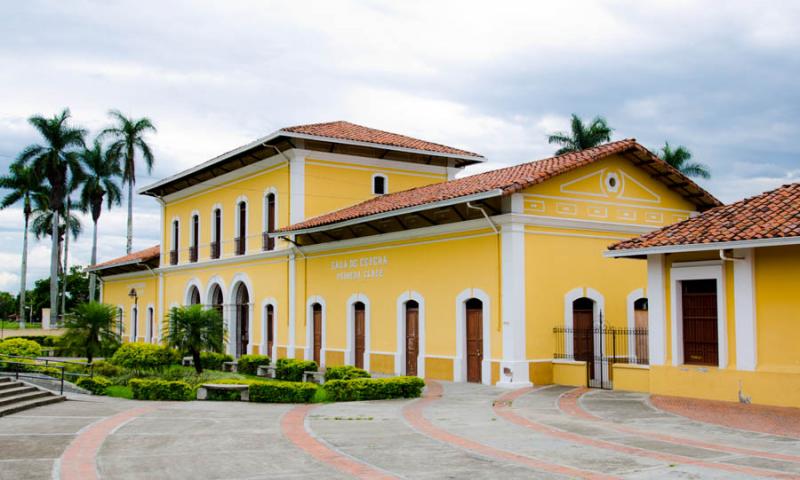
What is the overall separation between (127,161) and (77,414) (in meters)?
39.5

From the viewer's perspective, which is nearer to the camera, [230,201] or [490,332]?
[490,332]

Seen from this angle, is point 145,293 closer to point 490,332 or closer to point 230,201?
point 230,201

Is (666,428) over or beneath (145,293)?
beneath

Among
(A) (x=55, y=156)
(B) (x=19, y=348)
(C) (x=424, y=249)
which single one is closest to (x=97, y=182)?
(A) (x=55, y=156)

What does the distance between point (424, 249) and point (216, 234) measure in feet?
47.5

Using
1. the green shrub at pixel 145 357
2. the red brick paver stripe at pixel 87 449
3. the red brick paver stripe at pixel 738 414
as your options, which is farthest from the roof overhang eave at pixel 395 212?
the red brick paver stripe at pixel 87 449

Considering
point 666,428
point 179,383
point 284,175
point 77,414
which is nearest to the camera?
point 666,428

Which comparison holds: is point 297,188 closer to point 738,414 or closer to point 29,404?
point 29,404

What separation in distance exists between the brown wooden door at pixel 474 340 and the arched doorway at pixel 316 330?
7.68 metres

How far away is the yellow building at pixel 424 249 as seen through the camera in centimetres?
1998

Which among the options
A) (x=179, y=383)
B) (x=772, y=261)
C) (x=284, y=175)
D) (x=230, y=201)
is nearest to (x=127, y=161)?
(x=230, y=201)

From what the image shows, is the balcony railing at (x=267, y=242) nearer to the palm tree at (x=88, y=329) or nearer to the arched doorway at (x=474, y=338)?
the palm tree at (x=88, y=329)

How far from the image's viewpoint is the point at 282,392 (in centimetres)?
1781

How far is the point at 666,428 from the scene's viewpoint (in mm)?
12688
